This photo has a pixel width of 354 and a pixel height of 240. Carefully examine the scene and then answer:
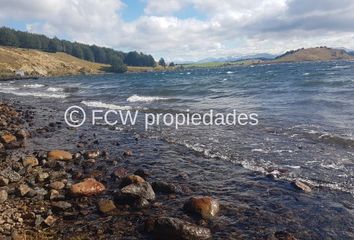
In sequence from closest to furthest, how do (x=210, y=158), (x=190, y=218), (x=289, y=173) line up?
(x=190, y=218) → (x=289, y=173) → (x=210, y=158)

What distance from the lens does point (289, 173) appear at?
11523mm

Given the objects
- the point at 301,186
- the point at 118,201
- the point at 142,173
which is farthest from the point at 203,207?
the point at 142,173

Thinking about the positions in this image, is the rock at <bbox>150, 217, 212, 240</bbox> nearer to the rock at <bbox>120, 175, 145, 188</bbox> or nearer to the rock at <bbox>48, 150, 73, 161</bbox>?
the rock at <bbox>120, 175, 145, 188</bbox>

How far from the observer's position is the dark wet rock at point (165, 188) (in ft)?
33.3

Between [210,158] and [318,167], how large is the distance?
3.84 m

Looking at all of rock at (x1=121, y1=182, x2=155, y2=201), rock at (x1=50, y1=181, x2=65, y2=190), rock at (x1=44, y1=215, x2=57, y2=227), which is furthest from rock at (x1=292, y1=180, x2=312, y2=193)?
rock at (x1=50, y1=181, x2=65, y2=190)

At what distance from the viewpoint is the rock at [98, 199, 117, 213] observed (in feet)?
29.5

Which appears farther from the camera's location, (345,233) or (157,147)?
(157,147)

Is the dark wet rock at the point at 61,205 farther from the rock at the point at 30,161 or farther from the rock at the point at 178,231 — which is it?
the rock at the point at 30,161

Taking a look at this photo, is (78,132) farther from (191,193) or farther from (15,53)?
(15,53)

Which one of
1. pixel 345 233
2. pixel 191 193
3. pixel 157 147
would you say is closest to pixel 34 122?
pixel 157 147

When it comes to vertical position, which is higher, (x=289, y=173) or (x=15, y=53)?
(x=15, y=53)

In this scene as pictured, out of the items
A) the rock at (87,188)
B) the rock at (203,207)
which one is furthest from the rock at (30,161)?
the rock at (203,207)

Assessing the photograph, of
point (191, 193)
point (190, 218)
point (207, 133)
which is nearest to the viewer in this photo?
point (190, 218)
